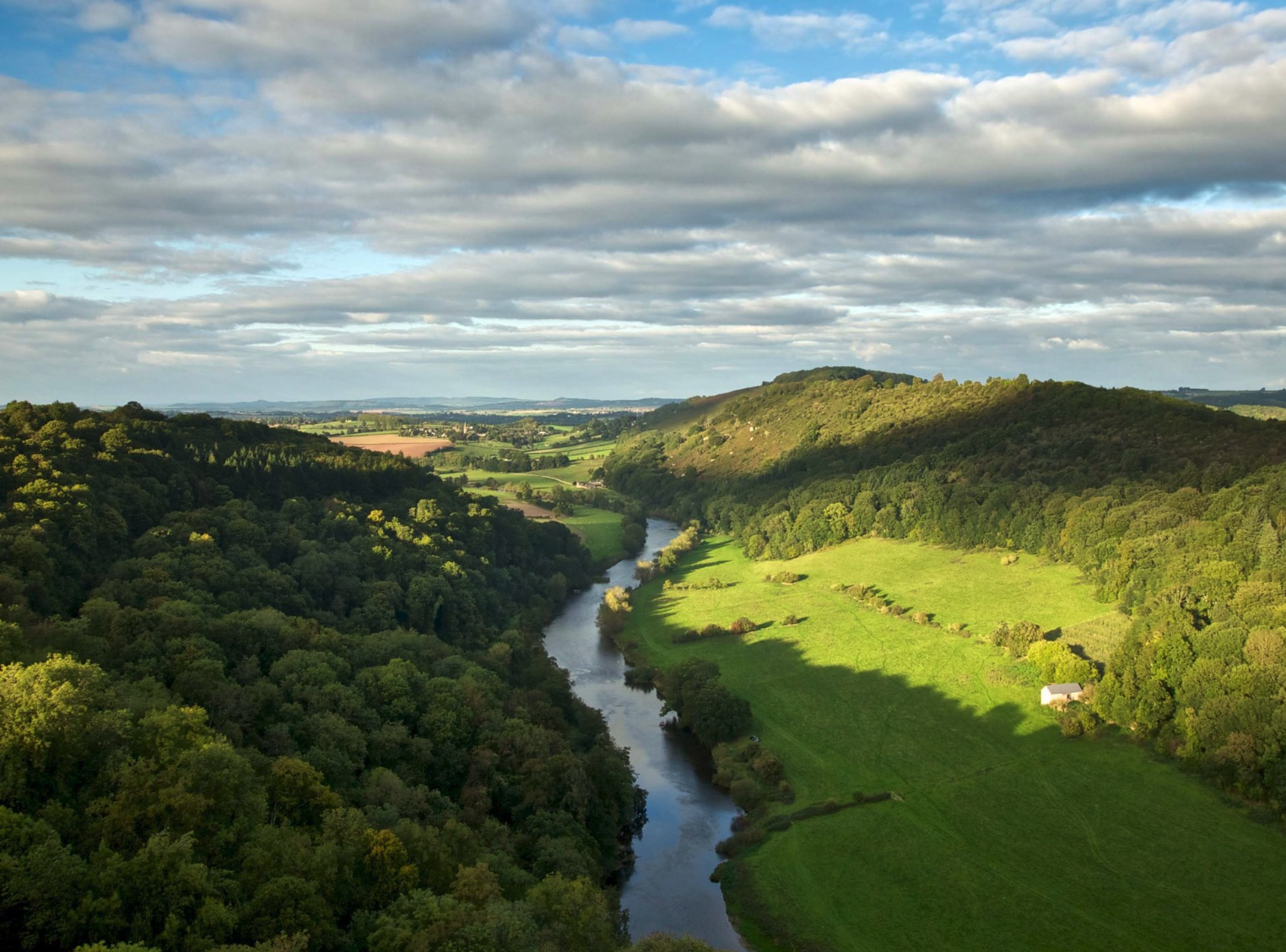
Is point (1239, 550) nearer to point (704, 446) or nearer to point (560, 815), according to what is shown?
point (560, 815)

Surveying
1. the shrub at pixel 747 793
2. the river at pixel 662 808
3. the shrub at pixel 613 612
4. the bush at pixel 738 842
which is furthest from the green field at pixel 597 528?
the bush at pixel 738 842

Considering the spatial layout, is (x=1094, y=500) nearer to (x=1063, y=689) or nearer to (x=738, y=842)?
(x=1063, y=689)

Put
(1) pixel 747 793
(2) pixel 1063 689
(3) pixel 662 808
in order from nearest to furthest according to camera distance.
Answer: (1) pixel 747 793 < (3) pixel 662 808 < (2) pixel 1063 689

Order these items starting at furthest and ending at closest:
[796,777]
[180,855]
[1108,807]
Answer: [796,777] → [1108,807] → [180,855]

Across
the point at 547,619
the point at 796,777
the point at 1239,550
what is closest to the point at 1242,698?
the point at 1239,550

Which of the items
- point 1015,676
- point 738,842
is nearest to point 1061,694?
point 1015,676

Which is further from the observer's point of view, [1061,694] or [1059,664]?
[1059,664]

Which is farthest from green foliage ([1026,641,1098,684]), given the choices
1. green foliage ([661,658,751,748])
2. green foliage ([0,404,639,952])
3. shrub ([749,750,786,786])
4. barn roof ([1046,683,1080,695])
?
green foliage ([0,404,639,952])

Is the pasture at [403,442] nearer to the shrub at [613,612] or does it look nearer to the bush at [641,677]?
the shrub at [613,612]
